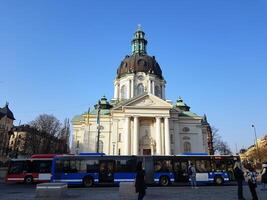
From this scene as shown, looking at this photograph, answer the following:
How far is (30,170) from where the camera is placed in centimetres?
2859

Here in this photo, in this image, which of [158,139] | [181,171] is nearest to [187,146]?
[158,139]

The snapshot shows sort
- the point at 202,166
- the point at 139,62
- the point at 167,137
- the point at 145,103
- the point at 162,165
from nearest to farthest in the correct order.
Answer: the point at 162,165 < the point at 202,166 < the point at 167,137 < the point at 145,103 < the point at 139,62

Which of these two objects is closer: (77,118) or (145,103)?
(145,103)

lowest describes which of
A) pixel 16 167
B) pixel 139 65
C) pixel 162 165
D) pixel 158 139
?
pixel 16 167

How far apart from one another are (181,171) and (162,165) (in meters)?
1.92

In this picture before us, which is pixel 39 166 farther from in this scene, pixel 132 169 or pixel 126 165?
pixel 132 169

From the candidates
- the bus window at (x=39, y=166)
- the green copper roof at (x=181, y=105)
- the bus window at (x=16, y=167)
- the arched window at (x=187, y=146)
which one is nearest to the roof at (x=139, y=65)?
the green copper roof at (x=181, y=105)

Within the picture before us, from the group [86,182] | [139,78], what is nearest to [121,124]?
[139,78]

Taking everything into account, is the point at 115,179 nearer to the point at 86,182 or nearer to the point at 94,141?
the point at 86,182

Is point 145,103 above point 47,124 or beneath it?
above

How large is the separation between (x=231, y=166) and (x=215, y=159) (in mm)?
1741

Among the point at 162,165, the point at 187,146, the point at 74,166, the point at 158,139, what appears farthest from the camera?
the point at 187,146

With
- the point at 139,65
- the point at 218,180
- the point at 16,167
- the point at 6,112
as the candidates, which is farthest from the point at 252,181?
the point at 6,112

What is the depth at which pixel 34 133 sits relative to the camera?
5625 centimetres
